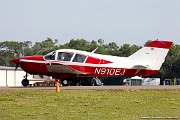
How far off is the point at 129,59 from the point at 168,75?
62.8m

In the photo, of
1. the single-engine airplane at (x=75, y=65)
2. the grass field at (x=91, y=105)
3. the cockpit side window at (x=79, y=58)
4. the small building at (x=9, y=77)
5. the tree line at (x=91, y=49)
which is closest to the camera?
the grass field at (x=91, y=105)

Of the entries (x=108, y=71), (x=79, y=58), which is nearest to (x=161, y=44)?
(x=108, y=71)

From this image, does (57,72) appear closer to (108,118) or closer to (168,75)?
(108,118)

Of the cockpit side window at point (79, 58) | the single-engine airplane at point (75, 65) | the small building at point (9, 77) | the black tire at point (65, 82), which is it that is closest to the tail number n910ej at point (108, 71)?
the single-engine airplane at point (75, 65)

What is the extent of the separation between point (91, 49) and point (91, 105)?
93.6 m

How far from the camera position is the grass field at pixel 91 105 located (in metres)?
16.1

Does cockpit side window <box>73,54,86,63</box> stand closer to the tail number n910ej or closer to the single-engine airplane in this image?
the single-engine airplane

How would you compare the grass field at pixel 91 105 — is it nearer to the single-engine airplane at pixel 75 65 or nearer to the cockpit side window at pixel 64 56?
the single-engine airplane at pixel 75 65

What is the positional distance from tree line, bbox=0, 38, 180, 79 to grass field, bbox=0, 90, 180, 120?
46823 mm

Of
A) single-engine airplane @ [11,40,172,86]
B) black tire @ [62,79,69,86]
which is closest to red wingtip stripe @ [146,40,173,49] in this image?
single-engine airplane @ [11,40,172,86]

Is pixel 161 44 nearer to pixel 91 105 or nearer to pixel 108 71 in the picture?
pixel 108 71

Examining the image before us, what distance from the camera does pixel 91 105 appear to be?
18.7 metres

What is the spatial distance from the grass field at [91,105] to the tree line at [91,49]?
154 ft

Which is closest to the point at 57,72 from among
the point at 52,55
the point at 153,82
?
the point at 52,55
